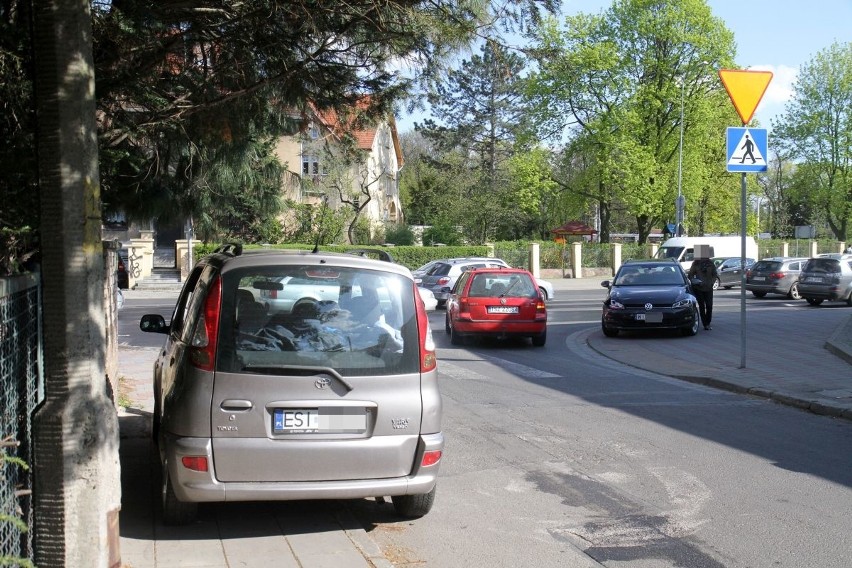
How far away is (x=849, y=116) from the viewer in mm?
64312

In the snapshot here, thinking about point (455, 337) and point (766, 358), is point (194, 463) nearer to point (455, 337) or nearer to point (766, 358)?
point (766, 358)

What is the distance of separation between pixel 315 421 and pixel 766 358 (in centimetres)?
1136

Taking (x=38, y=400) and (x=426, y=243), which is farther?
(x=426, y=243)

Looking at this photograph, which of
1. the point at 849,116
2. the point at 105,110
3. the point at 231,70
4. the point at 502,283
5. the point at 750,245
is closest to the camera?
the point at 105,110

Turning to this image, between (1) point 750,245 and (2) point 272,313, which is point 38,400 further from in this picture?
(1) point 750,245

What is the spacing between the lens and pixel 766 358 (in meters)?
14.9

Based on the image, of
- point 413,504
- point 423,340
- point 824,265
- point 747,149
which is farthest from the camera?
point 824,265

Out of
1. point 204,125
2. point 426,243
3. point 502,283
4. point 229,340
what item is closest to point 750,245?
point 426,243

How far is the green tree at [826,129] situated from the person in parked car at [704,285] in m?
50.7

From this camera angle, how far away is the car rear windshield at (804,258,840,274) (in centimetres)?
2868

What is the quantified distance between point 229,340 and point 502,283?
42.4 feet

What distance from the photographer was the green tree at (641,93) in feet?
160

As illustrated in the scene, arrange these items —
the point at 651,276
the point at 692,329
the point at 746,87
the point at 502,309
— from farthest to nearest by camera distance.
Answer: the point at 651,276, the point at 692,329, the point at 502,309, the point at 746,87

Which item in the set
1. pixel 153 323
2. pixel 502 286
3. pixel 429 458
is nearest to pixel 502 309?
pixel 502 286
